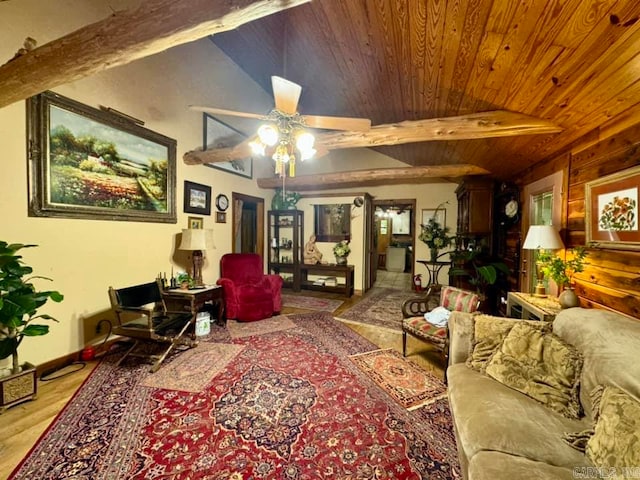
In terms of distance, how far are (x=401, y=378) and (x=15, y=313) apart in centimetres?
290

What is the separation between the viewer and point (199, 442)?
1.55m

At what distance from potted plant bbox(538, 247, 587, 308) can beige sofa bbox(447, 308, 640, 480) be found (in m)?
0.63

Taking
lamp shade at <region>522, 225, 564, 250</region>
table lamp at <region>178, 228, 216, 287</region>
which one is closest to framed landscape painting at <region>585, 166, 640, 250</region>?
lamp shade at <region>522, 225, 564, 250</region>

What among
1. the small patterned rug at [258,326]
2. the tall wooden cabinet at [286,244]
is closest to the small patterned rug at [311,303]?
the tall wooden cabinet at [286,244]

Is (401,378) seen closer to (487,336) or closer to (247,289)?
(487,336)

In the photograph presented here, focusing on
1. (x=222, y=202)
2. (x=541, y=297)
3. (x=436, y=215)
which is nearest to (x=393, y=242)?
(x=436, y=215)

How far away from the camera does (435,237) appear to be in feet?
18.1

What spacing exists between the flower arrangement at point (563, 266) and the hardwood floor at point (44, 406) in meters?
1.31

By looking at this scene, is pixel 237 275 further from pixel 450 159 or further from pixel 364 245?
pixel 450 159

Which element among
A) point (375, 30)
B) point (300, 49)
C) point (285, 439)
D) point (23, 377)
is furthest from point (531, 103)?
point (23, 377)

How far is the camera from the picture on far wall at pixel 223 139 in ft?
13.2

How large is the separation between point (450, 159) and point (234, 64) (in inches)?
161

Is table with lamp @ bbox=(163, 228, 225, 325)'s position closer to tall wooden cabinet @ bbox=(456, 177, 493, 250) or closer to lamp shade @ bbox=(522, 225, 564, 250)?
lamp shade @ bbox=(522, 225, 564, 250)

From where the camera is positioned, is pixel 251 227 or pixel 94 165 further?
pixel 251 227
